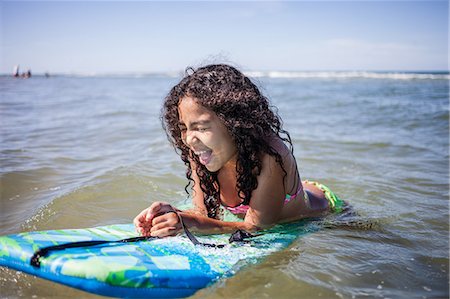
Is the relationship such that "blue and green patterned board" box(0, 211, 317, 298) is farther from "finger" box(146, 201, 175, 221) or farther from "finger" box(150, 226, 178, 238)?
"finger" box(146, 201, 175, 221)

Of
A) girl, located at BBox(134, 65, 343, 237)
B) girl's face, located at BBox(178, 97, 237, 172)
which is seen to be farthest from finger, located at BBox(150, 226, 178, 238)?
girl's face, located at BBox(178, 97, 237, 172)

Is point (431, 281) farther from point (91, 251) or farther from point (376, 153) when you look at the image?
point (376, 153)

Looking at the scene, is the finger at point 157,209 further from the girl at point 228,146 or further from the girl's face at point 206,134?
the girl's face at point 206,134

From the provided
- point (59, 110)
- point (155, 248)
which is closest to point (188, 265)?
point (155, 248)

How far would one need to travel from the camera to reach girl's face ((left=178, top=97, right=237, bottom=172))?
255 centimetres

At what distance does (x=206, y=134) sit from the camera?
8.33 ft

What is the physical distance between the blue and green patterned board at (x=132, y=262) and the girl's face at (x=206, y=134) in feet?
1.79

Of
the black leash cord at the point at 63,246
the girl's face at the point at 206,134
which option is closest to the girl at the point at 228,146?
the girl's face at the point at 206,134

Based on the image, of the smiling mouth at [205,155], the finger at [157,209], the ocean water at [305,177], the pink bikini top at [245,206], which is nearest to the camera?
the ocean water at [305,177]

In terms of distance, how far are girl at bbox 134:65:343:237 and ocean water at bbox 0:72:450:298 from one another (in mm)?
342

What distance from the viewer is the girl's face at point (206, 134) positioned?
100 inches

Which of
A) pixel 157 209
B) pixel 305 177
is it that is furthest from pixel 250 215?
pixel 305 177

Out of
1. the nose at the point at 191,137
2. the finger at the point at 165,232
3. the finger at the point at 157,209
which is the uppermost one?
the nose at the point at 191,137

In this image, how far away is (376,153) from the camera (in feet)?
22.3
